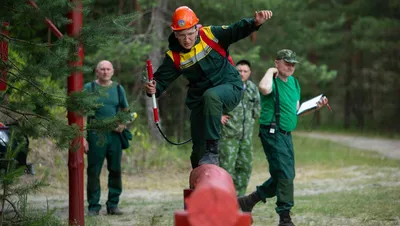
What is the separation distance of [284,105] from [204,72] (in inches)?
66.5

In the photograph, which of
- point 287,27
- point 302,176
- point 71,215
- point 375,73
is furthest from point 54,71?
point 375,73

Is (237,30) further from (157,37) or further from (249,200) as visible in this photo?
(157,37)

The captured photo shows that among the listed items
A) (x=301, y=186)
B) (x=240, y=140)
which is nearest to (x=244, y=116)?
(x=240, y=140)

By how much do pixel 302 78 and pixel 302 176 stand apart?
8190 millimetres

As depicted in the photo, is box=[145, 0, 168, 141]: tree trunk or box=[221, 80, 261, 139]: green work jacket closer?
box=[221, 80, 261, 139]: green work jacket

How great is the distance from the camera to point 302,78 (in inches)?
977

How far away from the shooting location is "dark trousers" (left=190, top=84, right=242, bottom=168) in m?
7.60

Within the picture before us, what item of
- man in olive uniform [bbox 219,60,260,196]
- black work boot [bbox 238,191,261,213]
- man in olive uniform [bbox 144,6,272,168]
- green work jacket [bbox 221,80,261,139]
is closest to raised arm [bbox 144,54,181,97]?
man in olive uniform [bbox 144,6,272,168]

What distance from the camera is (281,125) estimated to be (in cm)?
919

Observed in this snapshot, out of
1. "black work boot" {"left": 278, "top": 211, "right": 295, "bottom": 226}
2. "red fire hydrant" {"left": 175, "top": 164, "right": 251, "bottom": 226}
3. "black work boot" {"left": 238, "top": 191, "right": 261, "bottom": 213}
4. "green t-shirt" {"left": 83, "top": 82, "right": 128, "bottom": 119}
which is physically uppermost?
"green t-shirt" {"left": 83, "top": 82, "right": 128, "bottom": 119}

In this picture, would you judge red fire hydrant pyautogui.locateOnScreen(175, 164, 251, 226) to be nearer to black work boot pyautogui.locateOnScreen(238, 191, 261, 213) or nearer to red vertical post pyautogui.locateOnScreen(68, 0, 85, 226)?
red vertical post pyautogui.locateOnScreen(68, 0, 85, 226)

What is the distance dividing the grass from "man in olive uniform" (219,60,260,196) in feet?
1.99

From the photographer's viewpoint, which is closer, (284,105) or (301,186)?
(284,105)

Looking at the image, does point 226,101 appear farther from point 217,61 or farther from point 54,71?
point 54,71
